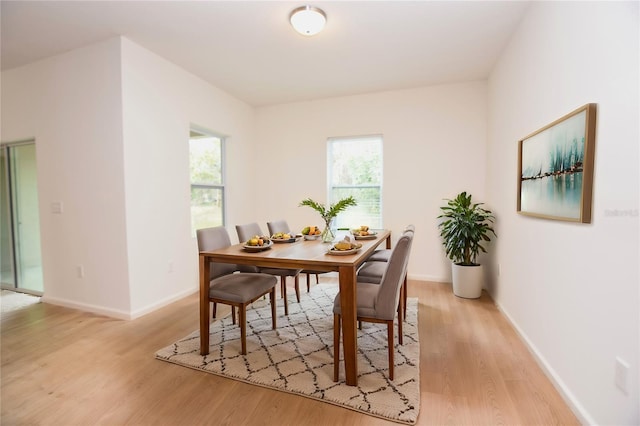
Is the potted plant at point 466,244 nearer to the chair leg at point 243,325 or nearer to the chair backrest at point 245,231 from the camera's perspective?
the chair backrest at point 245,231

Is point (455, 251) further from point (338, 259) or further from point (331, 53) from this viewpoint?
point (331, 53)

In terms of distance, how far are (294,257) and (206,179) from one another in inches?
102

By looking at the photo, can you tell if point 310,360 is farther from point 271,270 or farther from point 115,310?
point 115,310

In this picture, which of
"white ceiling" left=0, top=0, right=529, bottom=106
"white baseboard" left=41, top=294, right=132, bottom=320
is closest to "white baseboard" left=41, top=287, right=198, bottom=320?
"white baseboard" left=41, top=294, right=132, bottom=320

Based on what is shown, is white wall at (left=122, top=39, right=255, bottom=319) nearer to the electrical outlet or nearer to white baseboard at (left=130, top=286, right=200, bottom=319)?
white baseboard at (left=130, top=286, right=200, bottom=319)

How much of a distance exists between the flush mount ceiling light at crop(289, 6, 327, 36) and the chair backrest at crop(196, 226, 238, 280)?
1.80 meters

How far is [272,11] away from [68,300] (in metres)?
3.56

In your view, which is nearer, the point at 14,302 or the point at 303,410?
the point at 303,410

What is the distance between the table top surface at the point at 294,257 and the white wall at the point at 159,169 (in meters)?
1.28

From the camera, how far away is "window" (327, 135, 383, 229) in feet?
14.6

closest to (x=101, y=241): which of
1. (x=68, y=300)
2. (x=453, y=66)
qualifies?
(x=68, y=300)

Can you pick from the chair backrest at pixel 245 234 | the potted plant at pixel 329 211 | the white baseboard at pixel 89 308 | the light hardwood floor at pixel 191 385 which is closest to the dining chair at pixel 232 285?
the chair backrest at pixel 245 234

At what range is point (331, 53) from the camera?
10.2 ft

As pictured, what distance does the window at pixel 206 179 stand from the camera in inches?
152
